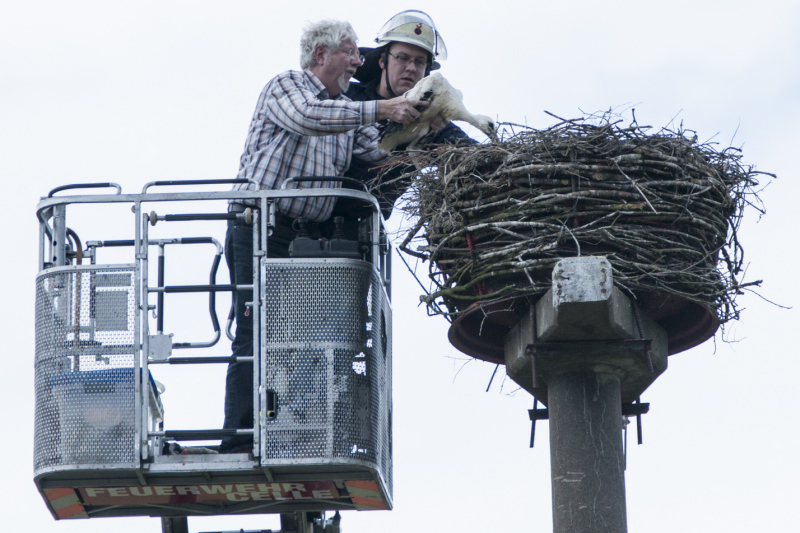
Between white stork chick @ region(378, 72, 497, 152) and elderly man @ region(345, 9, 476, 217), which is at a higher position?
elderly man @ region(345, 9, 476, 217)

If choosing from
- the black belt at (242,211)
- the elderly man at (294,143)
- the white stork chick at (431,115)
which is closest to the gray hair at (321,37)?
the elderly man at (294,143)

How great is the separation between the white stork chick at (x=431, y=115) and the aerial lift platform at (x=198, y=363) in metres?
0.99

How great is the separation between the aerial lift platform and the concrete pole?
104 centimetres

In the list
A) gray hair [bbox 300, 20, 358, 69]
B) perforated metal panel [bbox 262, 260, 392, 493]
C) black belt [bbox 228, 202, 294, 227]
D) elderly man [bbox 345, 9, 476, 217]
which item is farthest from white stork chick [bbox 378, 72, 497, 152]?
perforated metal panel [bbox 262, 260, 392, 493]

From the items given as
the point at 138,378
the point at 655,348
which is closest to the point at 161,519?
the point at 138,378

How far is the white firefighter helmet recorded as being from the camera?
9391 mm

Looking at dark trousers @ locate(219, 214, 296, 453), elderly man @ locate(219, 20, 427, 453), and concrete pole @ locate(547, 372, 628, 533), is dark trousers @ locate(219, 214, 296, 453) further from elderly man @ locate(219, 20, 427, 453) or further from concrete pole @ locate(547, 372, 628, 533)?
concrete pole @ locate(547, 372, 628, 533)

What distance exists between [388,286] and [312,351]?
130 centimetres

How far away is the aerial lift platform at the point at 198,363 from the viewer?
723 centimetres

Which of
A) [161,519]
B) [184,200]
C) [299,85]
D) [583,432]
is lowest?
[161,519]

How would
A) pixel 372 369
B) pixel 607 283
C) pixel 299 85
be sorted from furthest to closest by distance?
pixel 299 85 → pixel 372 369 → pixel 607 283

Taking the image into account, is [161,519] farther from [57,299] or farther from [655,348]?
[655,348]

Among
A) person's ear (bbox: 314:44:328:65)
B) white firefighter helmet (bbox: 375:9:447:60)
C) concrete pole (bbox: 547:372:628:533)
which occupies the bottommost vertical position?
concrete pole (bbox: 547:372:628:533)

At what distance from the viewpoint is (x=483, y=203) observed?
7.96m
